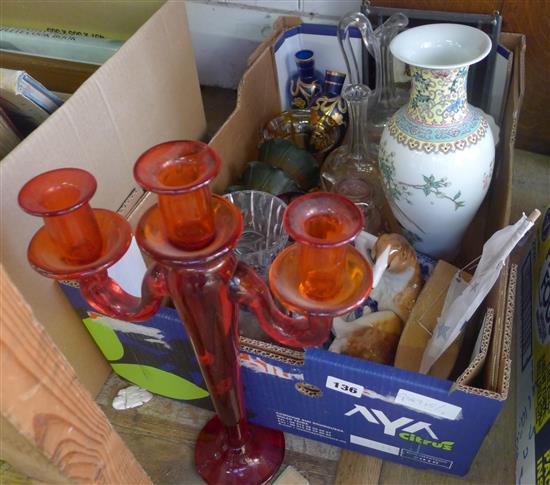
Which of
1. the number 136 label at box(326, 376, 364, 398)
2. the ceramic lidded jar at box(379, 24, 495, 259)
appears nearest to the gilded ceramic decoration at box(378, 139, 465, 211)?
the ceramic lidded jar at box(379, 24, 495, 259)

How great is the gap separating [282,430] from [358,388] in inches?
7.0

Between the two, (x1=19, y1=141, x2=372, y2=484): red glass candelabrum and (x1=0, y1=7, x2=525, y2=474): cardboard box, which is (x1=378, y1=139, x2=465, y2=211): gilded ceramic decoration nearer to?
(x1=0, y1=7, x2=525, y2=474): cardboard box

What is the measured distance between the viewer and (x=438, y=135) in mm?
606

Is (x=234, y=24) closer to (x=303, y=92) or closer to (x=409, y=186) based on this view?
(x=303, y=92)

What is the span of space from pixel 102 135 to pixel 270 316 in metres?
0.37

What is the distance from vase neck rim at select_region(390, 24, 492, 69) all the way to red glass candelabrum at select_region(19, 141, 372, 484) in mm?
322

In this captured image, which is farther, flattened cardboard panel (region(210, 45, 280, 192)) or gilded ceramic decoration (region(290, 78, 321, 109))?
gilded ceramic decoration (region(290, 78, 321, 109))

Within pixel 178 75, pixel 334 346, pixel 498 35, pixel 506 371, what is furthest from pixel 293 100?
pixel 506 371

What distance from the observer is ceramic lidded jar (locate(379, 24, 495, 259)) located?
59cm

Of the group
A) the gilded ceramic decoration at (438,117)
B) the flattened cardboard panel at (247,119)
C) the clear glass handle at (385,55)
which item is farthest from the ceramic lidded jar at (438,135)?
the flattened cardboard panel at (247,119)

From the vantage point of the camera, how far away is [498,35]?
0.83 metres

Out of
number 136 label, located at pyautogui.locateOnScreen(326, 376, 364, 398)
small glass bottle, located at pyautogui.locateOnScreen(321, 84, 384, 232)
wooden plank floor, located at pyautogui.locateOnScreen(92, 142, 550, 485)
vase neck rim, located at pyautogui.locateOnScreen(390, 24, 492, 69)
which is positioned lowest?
wooden plank floor, located at pyautogui.locateOnScreen(92, 142, 550, 485)

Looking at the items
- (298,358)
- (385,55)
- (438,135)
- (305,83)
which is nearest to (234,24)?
(305,83)

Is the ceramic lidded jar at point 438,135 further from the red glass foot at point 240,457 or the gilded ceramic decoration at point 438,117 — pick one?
the red glass foot at point 240,457
